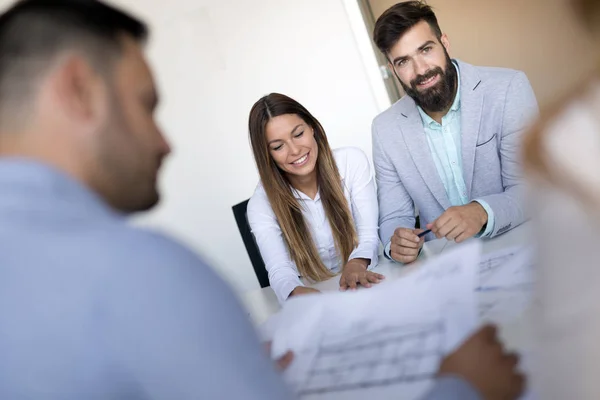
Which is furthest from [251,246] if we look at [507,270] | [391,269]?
[507,270]

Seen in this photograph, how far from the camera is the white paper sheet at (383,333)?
84cm

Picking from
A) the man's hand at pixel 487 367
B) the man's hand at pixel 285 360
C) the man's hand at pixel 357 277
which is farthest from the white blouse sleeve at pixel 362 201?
the man's hand at pixel 487 367

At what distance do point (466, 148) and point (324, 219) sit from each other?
0.58 m

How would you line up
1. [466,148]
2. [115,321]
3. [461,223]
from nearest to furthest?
→ [115,321], [461,223], [466,148]

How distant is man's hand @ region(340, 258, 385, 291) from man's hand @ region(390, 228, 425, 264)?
0.10 meters

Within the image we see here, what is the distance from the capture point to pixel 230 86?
4094 mm

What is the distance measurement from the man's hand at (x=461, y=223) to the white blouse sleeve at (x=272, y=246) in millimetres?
471

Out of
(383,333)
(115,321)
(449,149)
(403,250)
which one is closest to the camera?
(115,321)

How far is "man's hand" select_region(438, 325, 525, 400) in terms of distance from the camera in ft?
2.23

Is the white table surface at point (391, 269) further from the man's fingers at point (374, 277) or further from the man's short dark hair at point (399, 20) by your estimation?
the man's short dark hair at point (399, 20)

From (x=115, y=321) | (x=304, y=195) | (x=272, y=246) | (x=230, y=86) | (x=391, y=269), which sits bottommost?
(x=391, y=269)

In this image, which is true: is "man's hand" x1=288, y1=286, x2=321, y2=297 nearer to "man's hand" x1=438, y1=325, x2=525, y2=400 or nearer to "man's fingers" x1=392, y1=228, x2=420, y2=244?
"man's fingers" x1=392, y1=228, x2=420, y2=244

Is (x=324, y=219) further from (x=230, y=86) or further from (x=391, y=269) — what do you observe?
(x=230, y=86)

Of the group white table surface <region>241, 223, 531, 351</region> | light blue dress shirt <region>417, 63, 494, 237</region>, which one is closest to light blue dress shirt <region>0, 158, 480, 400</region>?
white table surface <region>241, 223, 531, 351</region>
